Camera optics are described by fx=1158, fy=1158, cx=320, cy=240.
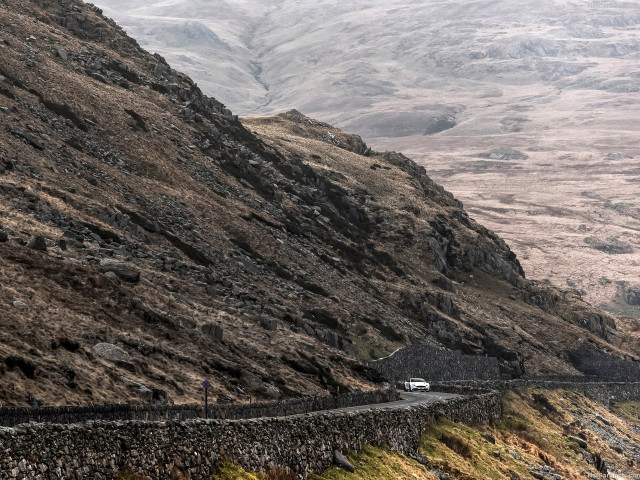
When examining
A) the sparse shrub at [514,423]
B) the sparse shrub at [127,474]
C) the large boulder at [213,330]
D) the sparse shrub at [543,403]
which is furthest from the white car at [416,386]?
the sparse shrub at [127,474]

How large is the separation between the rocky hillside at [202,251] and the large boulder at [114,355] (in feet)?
0.32

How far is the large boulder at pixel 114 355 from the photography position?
44.2 metres

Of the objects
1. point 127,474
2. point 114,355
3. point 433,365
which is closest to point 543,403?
point 433,365

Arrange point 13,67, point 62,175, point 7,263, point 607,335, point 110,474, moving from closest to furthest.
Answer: point 110,474 → point 7,263 → point 62,175 → point 13,67 → point 607,335

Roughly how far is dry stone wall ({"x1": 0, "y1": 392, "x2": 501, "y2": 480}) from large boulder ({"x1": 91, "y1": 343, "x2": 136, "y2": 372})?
10.3 m

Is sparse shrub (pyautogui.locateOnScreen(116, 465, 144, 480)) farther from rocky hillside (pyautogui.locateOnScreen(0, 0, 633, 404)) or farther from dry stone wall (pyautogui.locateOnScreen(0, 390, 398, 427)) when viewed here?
rocky hillside (pyautogui.locateOnScreen(0, 0, 633, 404))

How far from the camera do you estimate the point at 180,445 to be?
80.5 feet

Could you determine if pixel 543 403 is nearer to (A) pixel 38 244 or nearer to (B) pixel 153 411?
(A) pixel 38 244

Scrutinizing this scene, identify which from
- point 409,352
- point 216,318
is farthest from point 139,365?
point 409,352

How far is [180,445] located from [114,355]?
20.9m

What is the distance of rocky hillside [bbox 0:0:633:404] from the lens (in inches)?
1908

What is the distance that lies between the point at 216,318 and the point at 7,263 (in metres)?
17.0

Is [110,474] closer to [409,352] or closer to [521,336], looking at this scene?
[409,352]

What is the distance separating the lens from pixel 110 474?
71.8ft
